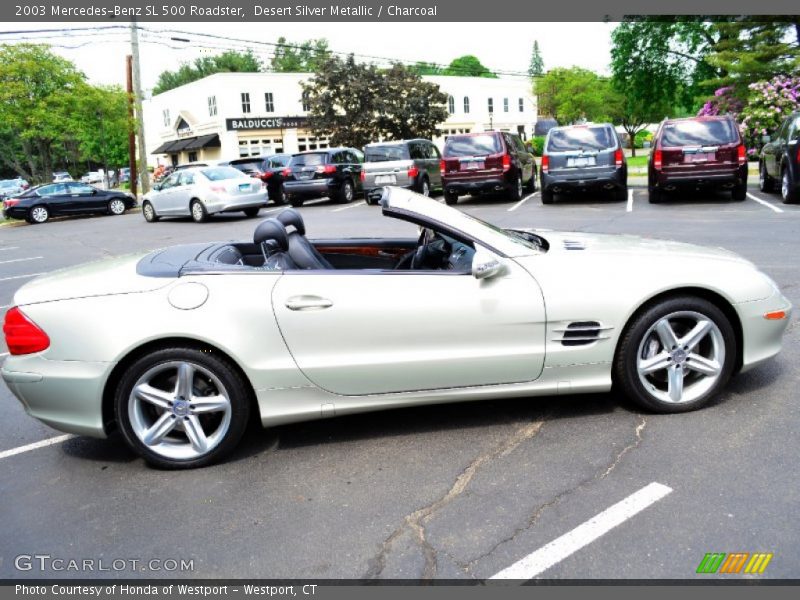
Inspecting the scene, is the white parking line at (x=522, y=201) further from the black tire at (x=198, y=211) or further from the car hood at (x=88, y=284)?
the car hood at (x=88, y=284)

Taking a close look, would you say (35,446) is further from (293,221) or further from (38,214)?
(38,214)

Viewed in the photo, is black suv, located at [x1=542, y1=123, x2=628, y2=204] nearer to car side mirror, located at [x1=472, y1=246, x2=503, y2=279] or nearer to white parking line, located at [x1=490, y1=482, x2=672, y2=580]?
car side mirror, located at [x1=472, y1=246, x2=503, y2=279]

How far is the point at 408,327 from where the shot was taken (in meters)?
3.54

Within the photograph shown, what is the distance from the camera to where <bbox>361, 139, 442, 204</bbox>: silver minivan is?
1820cm

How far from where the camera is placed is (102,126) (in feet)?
94.5

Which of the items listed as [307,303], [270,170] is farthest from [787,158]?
[270,170]

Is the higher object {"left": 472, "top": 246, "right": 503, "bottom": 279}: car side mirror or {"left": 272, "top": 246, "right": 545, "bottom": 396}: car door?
{"left": 472, "top": 246, "right": 503, "bottom": 279}: car side mirror

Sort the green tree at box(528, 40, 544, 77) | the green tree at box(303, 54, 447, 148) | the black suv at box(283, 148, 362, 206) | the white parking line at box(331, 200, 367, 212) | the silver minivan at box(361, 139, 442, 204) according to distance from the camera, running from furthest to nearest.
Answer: the green tree at box(528, 40, 544, 77)
the green tree at box(303, 54, 447, 148)
the black suv at box(283, 148, 362, 206)
the white parking line at box(331, 200, 367, 212)
the silver minivan at box(361, 139, 442, 204)

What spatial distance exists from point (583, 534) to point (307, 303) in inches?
66.9

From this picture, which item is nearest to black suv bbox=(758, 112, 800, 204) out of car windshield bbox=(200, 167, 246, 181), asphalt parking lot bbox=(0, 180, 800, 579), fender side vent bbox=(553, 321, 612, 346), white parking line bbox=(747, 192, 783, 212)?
white parking line bbox=(747, 192, 783, 212)

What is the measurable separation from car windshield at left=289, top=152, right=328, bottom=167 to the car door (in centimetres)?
1763

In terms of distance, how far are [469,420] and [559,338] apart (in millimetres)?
749

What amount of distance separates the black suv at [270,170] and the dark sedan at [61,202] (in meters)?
5.02

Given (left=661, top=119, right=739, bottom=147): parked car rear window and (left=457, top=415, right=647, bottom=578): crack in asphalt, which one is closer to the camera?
(left=457, top=415, right=647, bottom=578): crack in asphalt
